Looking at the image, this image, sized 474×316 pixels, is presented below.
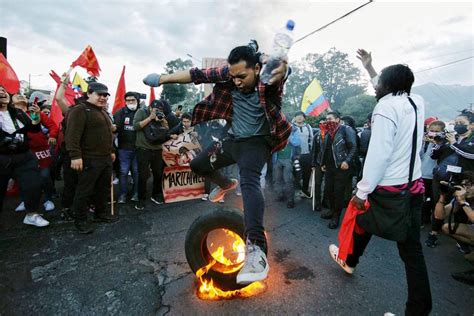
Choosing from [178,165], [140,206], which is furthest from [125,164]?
[178,165]

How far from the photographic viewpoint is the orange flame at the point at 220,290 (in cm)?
281

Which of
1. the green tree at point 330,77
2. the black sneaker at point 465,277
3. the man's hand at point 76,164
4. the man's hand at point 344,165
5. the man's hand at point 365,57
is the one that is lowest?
the black sneaker at point 465,277

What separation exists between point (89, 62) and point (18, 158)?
263 cm

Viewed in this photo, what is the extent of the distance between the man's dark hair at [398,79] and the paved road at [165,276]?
2171 millimetres

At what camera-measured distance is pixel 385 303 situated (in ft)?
9.20

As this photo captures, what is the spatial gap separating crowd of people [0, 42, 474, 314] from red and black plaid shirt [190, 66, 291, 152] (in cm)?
1

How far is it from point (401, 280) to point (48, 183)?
248 inches

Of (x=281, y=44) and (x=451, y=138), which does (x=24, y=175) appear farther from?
(x=451, y=138)

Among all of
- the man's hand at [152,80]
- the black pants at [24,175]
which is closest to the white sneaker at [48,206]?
the black pants at [24,175]

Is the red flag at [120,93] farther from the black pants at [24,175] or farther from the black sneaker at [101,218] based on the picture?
the black sneaker at [101,218]

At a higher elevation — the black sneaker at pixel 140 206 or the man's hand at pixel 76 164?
the man's hand at pixel 76 164

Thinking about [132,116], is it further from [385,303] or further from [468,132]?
[468,132]

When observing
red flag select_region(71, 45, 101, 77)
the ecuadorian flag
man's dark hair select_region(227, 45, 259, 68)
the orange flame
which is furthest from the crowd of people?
the ecuadorian flag

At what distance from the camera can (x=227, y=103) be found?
2740 mm
